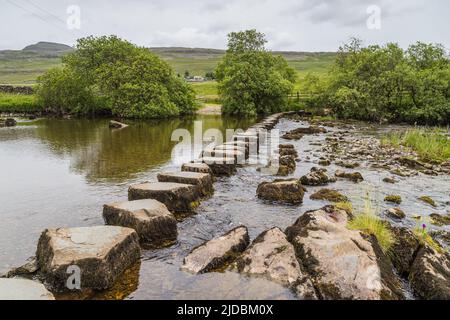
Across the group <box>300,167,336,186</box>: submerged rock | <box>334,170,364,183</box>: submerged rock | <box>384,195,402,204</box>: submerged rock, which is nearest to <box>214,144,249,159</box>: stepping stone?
<box>300,167,336,186</box>: submerged rock

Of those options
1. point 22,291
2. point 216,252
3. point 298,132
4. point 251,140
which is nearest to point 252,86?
point 298,132

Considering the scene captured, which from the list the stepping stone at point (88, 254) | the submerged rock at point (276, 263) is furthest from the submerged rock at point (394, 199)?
the stepping stone at point (88, 254)

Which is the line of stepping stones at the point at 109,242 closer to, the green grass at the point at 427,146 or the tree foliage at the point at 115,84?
the green grass at the point at 427,146

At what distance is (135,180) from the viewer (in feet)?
46.8

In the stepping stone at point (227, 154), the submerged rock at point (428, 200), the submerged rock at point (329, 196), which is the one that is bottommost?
the submerged rock at point (428, 200)

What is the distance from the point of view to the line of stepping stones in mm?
6453

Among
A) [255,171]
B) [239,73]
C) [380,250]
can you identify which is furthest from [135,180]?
[239,73]

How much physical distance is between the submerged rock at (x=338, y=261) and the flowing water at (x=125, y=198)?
78cm

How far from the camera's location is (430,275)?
6.73 metres

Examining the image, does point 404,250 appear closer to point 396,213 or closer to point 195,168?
point 396,213

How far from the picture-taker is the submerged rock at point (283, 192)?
12070 millimetres

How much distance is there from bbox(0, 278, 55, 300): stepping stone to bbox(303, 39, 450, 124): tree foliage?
43.9 meters

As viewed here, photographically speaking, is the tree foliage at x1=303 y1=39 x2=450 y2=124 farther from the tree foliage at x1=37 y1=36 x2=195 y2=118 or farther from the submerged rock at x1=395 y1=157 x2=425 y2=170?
the submerged rock at x1=395 y1=157 x2=425 y2=170

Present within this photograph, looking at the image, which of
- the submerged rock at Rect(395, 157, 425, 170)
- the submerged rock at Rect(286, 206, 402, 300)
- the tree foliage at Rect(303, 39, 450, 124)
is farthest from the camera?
the tree foliage at Rect(303, 39, 450, 124)
